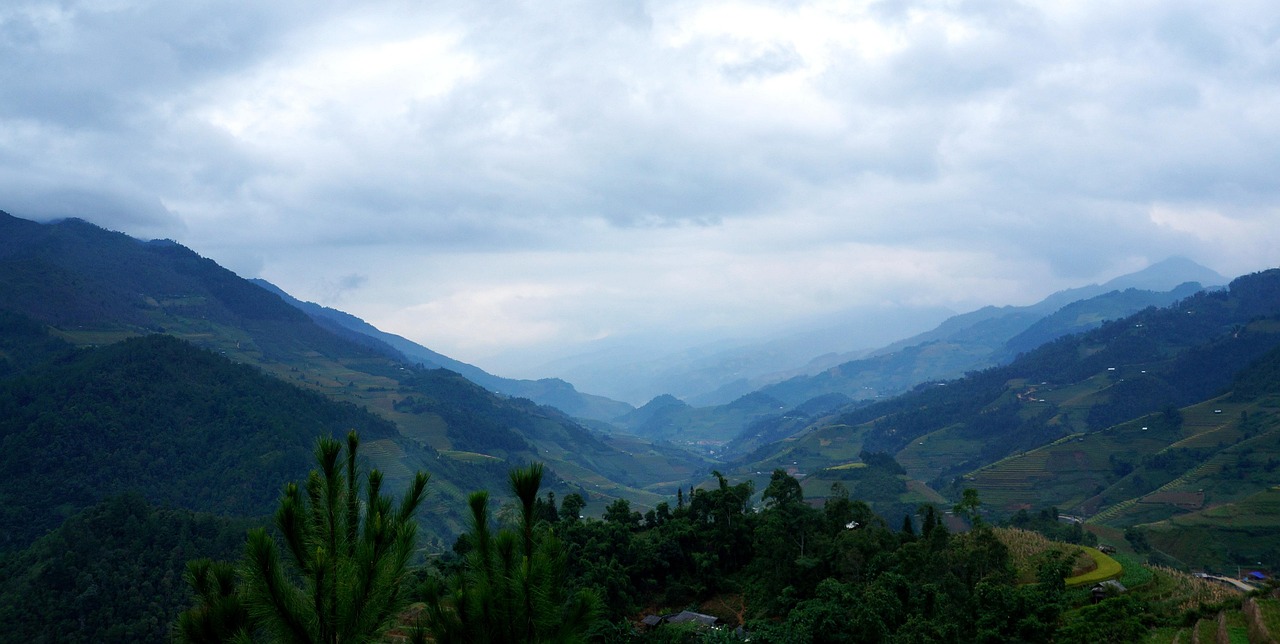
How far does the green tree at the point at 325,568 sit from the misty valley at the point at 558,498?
0.03 metres

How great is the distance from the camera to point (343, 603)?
718 cm

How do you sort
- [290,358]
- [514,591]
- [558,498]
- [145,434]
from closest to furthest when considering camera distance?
1. [514,591]
2. [145,434]
3. [558,498]
4. [290,358]

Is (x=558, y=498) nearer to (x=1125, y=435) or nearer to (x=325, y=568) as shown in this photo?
(x=1125, y=435)

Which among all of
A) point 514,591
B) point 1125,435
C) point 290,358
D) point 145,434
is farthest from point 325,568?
point 290,358

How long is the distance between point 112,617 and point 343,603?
4951 centimetres

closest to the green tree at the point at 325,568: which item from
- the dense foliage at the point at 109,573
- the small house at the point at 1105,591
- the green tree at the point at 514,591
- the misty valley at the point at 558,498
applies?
the misty valley at the point at 558,498

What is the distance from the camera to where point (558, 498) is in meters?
127

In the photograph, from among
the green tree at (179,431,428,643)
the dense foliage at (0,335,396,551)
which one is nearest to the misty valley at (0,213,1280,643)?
the green tree at (179,431,428,643)

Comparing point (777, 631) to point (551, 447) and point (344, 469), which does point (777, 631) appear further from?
point (551, 447)

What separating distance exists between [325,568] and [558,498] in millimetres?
122995

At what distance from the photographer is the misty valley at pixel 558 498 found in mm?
8352

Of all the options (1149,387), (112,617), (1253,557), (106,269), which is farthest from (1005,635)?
(106,269)

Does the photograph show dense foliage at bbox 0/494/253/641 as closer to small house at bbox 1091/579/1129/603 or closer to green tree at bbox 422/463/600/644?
green tree at bbox 422/463/600/644

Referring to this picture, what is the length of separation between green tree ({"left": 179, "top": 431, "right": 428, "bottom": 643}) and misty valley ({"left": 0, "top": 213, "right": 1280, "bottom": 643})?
1.2 inches
